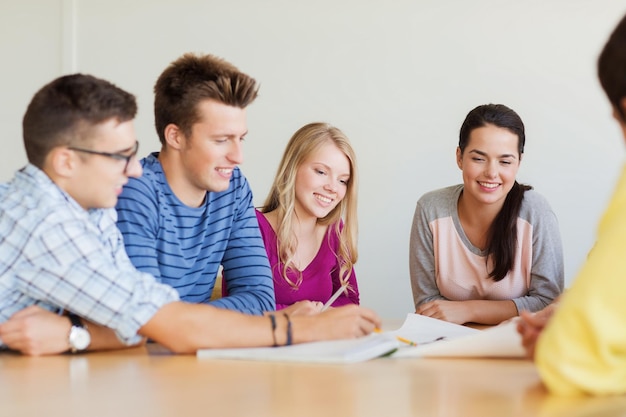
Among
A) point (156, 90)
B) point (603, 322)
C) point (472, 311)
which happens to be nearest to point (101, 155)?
point (156, 90)

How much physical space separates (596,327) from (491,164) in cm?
172

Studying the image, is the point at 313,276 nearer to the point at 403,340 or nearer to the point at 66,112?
the point at 403,340

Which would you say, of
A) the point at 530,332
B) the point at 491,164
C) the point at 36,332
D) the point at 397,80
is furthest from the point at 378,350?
the point at 397,80

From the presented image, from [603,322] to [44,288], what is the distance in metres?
0.98

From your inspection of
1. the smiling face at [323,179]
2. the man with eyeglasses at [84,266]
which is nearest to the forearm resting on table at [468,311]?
the smiling face at [323,179]

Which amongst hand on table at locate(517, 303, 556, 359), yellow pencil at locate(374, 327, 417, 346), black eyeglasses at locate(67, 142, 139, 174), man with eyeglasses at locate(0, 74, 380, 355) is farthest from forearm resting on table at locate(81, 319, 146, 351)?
hand on table at locate(517, 303, 556, 359)

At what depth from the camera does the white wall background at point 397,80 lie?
3.88 m

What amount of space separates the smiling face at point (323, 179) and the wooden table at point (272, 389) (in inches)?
51.9

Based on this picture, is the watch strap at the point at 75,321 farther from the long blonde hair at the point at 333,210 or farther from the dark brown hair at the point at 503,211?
the dark brown hair at the point at 503,211

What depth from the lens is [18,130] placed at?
4422 mm

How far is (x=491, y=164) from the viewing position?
2781 mm

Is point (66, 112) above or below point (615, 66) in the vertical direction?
below

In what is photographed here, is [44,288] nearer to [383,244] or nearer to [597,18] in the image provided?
[383,244]

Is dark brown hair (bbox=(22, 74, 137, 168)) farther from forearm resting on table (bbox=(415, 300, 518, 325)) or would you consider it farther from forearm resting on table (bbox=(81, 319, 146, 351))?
forearm resting on table (bbox=(415, 300, 518, 325))
